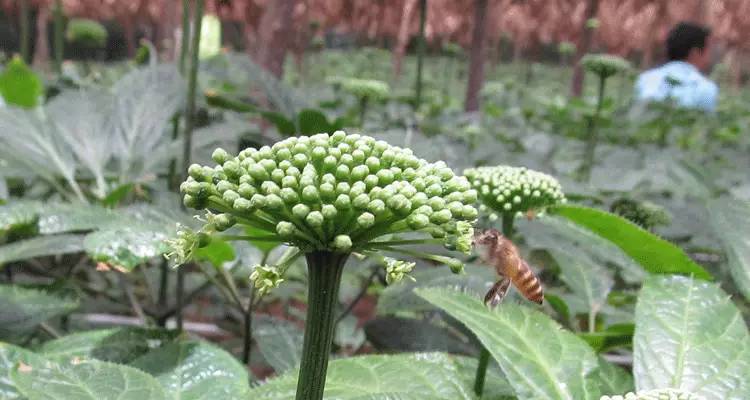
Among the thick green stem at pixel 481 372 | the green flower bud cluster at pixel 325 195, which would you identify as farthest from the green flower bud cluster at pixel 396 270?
the thick green stem at pixel 481 372

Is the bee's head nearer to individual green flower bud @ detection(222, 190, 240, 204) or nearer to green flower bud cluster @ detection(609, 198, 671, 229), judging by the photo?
individual green flower bud @ detection(222, 190, 240, 204)

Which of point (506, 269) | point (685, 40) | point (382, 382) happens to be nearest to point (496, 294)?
point (506, 269)

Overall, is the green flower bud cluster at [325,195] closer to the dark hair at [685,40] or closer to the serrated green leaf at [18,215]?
the serrated green leaf at [18,215]

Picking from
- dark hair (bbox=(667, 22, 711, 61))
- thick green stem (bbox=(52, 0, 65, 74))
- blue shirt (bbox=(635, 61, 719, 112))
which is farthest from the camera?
dark hair (bbox=(667, 22, 711, 61))

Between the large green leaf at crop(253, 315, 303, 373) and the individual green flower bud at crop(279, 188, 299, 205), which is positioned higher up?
the individual green flower bud at crop(279, 188, 299, 205)

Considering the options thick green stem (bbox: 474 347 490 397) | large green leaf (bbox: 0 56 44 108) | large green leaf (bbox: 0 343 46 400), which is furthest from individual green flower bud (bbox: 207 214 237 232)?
large green leaf (bbox: 0 56 44 108)

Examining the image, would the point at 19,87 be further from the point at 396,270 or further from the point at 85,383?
the point at 396,270

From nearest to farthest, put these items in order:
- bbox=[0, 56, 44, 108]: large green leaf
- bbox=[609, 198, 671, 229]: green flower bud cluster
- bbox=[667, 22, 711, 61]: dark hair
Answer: bbox=[0, 56, 44, 108]: large green leaf, bbox=[609, 198, 671, 229]: green flower bud cluster, bbox=[667, 22, 711, 61]: dark hair
